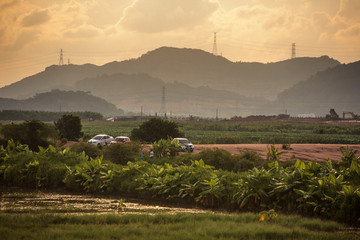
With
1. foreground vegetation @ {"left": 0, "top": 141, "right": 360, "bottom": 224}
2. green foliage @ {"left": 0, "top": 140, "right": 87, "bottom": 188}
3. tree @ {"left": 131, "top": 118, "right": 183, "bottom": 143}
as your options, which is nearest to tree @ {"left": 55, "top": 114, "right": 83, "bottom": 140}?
tree @ {"left": 131, "top": 118, "right": 183, "bottom": 143}

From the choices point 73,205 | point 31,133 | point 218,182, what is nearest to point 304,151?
point 31,133

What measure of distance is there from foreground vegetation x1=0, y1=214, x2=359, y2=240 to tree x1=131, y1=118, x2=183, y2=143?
32637 mm

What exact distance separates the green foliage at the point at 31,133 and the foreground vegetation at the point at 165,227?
25322 millimetres

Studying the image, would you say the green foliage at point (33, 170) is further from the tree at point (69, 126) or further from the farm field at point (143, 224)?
the tree at point (69, 126)

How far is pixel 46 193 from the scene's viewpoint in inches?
618

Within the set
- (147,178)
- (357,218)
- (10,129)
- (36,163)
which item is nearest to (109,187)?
(147,178)

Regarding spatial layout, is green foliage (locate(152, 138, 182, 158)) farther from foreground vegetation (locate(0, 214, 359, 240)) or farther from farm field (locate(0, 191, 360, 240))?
foreground vegetation (locate(0, 214, 359, 240))

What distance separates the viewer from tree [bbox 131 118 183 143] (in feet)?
144

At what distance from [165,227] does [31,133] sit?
2860cm

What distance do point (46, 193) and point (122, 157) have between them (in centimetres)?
1341

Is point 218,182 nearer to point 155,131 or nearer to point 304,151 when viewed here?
point 155,131

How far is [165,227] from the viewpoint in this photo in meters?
10.1

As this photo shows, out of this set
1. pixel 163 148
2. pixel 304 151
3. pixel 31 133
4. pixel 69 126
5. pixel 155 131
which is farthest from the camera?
pixel 69 126

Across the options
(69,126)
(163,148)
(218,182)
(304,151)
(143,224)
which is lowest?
(304,151)
